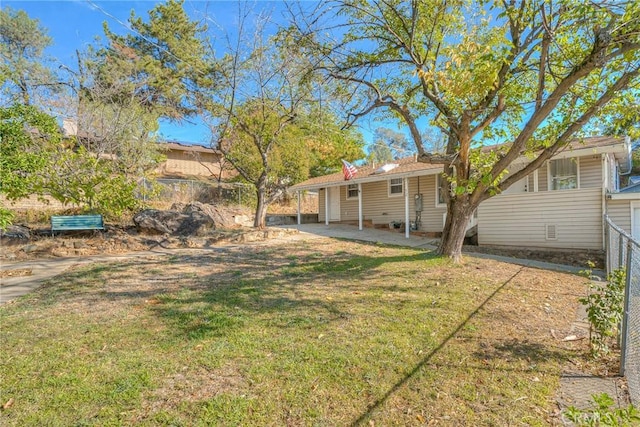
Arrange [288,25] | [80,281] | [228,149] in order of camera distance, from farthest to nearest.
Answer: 1. [228,149]
2. [288,25]
3. [80,281]

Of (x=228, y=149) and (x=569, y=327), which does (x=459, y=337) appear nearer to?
(x=569, y=327)

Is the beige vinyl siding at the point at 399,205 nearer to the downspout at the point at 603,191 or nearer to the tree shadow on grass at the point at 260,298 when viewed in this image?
the downspout at the point at 603,191

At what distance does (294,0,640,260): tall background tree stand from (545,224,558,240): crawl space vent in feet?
12.8

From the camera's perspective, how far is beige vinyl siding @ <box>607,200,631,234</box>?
31.7 ft

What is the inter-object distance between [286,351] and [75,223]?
374 inches

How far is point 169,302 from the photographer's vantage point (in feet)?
15.9

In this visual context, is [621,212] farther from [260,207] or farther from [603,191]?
[260,207]

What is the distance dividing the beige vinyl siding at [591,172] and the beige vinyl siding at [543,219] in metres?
→ 0.32

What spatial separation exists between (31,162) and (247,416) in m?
8.06

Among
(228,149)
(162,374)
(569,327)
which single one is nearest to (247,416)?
(162,374)

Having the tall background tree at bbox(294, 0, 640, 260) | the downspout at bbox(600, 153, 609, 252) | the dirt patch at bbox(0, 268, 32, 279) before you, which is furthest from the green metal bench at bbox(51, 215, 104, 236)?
the downspout at bbox(600, 153, 609, 252)

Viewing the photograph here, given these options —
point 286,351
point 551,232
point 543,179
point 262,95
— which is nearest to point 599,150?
point 543,179

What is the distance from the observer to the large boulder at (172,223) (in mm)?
11188

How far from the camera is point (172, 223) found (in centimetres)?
1155
